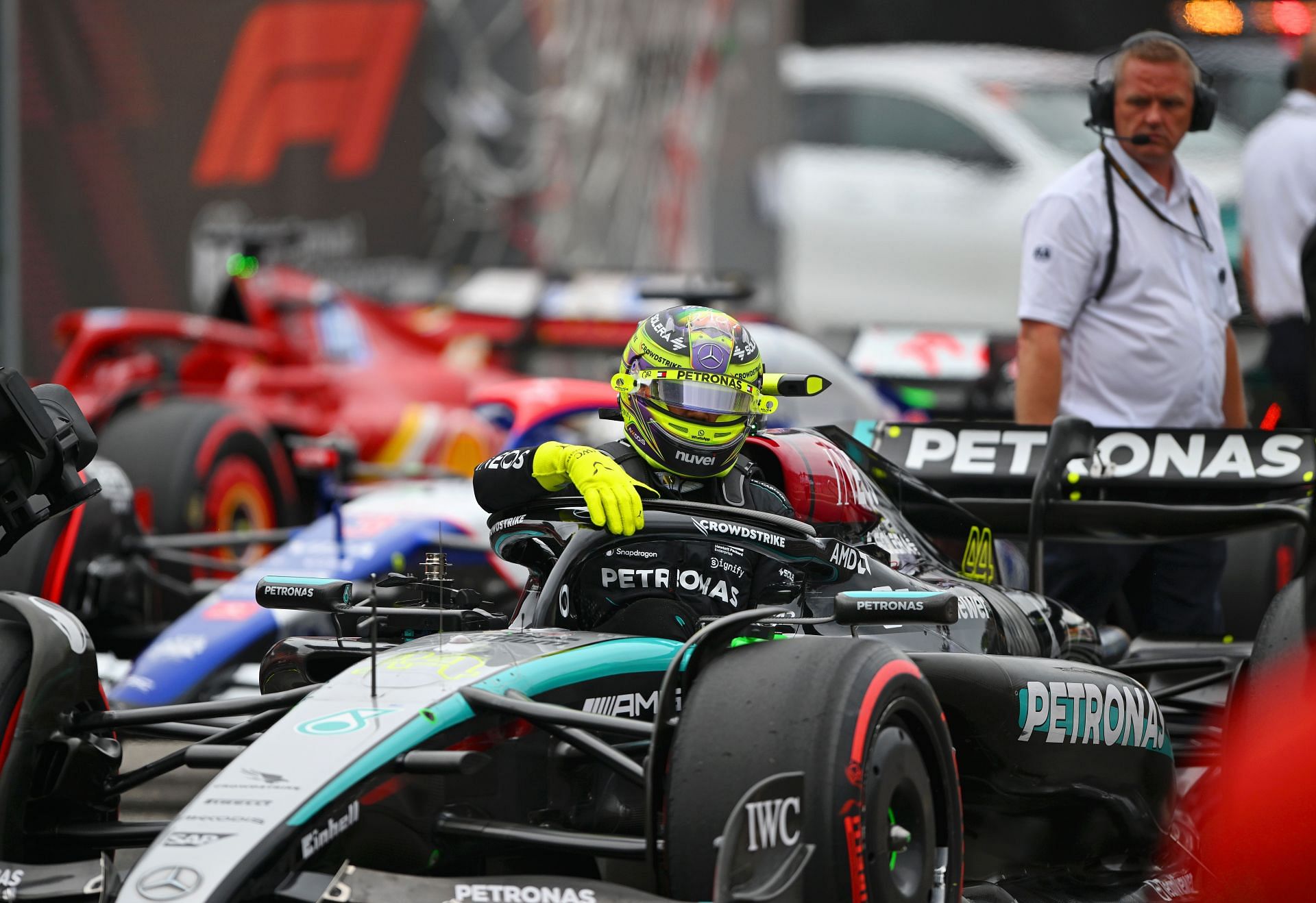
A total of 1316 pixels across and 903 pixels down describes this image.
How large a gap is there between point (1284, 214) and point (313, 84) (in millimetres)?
8433

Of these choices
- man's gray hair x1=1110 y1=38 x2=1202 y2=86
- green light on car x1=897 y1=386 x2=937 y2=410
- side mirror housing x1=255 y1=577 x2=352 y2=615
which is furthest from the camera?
green light on car x1=897 y1=386 x2=937 y2=410

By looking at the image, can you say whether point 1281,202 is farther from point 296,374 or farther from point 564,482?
point 296,374

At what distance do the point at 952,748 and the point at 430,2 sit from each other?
1148 centimetres

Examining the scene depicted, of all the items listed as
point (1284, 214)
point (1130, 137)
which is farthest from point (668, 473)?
point (1284, 214)

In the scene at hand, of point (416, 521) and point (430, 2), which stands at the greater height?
point (430, 2)

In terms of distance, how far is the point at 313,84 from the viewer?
13.9 metres

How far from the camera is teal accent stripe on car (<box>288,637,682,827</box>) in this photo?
10.2 ft

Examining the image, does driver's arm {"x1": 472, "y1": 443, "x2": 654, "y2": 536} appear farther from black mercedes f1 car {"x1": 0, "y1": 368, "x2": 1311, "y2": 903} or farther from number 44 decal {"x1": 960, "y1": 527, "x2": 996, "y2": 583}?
number 44 decal {"x1": 960, "y1": 527, "x2": 996, "y2": 583}

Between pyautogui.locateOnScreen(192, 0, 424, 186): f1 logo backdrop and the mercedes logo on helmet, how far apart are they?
10.9m

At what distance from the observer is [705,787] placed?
3.12 metres

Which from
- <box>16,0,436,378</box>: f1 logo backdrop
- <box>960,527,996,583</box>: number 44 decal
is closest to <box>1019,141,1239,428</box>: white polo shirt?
<box>960,527,996,583</box>: number 44 decal

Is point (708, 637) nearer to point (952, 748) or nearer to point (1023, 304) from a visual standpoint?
point (952, 748)

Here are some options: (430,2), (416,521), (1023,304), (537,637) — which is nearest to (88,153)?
(430,2)

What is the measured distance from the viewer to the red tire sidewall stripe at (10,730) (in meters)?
3.55
